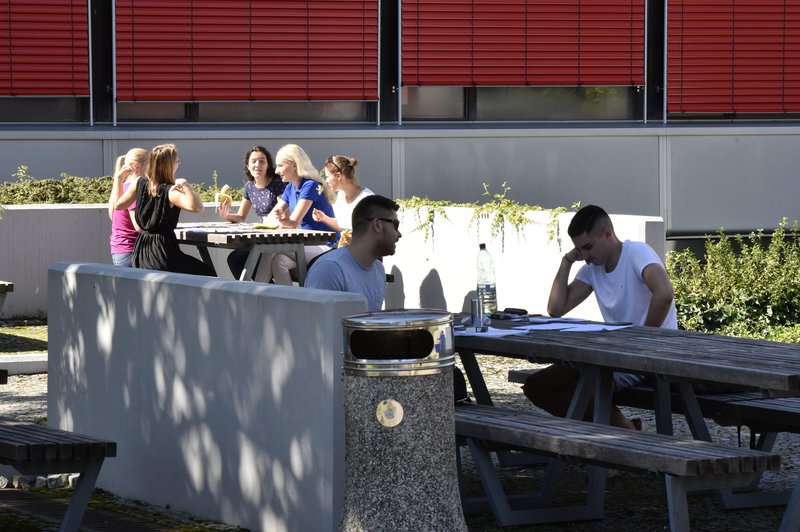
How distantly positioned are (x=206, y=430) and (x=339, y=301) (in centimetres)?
118

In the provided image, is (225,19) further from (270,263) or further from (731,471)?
(731,471)

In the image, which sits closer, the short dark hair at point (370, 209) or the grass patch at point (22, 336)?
the short dark hair at point (370, 209)

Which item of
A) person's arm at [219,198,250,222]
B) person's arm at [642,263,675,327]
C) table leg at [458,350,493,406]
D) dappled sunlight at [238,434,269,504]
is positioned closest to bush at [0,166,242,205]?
person's arm at [219,198,250,222]

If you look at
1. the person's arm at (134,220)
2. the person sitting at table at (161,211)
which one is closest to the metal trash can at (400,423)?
the person sitting at table at (161,211)

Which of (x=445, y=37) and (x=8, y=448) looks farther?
(x=445, y=37)

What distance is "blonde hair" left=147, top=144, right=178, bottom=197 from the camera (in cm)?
1045

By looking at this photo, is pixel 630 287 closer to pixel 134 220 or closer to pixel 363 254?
pixel 363 254

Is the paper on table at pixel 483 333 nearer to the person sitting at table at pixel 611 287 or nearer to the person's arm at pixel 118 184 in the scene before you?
the person sitting at table at pixel 611 287

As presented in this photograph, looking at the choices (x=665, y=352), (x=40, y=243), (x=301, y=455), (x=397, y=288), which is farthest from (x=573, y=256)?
(x=40, y=243)

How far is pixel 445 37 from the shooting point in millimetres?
17953

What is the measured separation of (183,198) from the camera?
1028 centimetres

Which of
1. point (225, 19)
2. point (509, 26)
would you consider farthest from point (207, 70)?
point (509, 26)

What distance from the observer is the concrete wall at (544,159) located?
1700 cm

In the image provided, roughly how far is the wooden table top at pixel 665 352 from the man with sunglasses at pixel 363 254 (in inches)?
22.5
